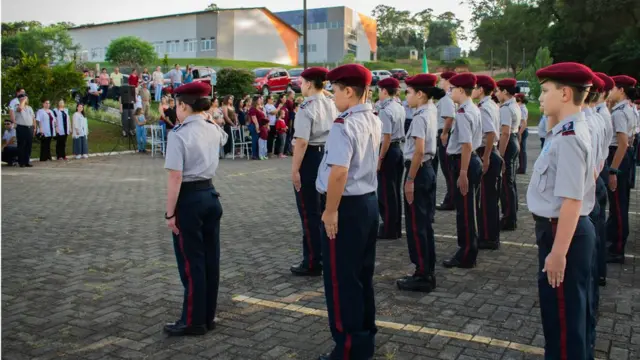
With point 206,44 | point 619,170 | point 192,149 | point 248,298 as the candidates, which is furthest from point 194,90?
point 206,44

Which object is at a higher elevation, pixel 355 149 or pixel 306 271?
pixel 355 149

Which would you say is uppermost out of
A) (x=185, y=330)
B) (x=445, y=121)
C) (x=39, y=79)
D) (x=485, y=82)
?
(x=39, y=79)

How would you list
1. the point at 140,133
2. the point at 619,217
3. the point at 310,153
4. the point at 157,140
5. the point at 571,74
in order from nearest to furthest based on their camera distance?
the point at 571,74, the point at 310,153, the point at 619,217, the point at 157,140, the point at 140,133

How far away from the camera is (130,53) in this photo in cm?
5694

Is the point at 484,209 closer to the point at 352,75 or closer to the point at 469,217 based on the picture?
the point at 469,217

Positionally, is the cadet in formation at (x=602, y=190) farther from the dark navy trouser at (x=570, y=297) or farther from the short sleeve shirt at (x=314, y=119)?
the short sleeve shirt at (x=314, y=119)

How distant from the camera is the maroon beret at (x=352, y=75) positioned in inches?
166

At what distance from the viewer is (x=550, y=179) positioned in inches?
141

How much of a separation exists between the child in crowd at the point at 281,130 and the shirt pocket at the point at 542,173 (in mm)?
16279

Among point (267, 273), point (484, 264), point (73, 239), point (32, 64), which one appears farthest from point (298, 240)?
point (32, 64)

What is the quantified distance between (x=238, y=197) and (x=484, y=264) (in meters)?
6.00

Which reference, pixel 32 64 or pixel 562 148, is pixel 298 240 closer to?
pixel 562 148

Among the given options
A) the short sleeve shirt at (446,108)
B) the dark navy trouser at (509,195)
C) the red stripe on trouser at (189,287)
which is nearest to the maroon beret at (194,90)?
the red stripe on trouser at (189,287)

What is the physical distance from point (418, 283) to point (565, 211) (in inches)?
105
